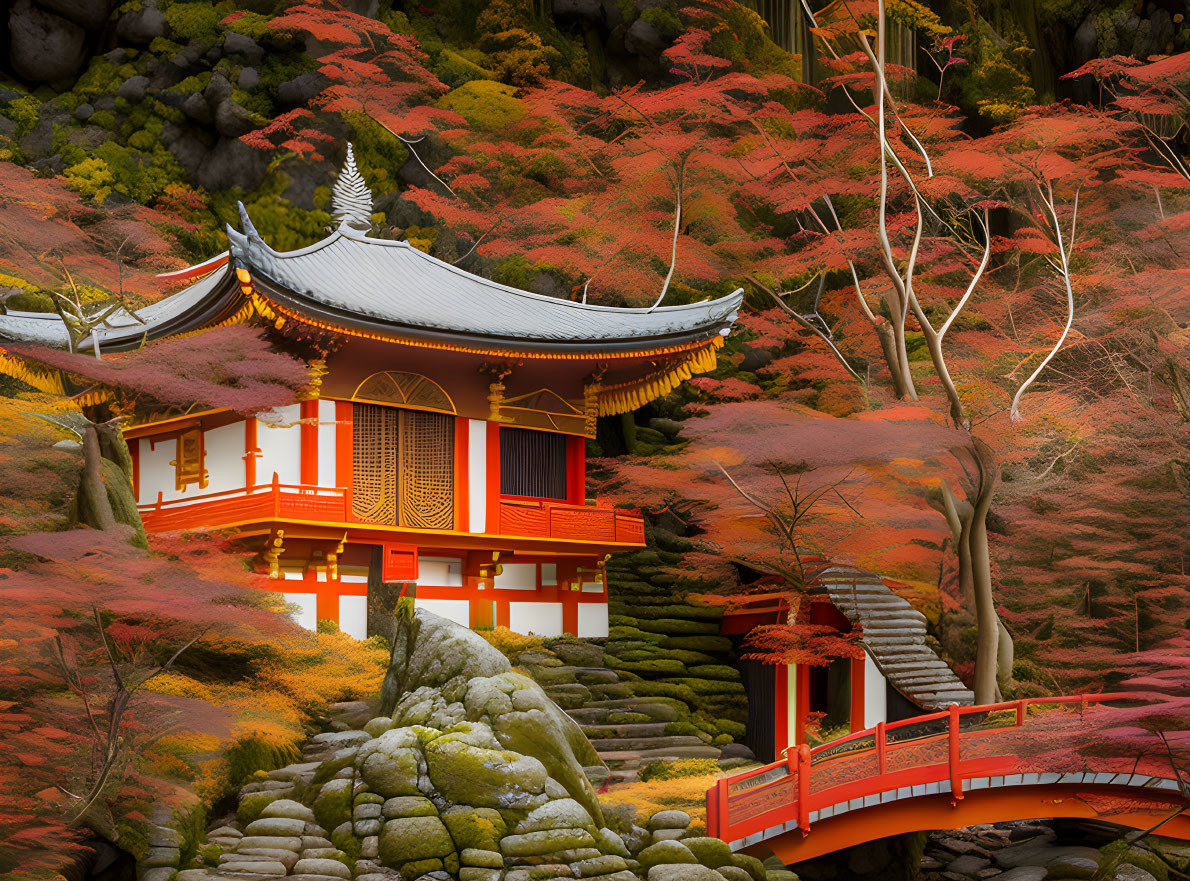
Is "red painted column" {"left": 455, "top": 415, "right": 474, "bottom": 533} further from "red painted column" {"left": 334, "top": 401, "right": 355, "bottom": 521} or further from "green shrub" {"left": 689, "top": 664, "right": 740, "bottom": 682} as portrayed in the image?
"green shrub" {"left": 689, "top": 664, "right": 740, "bottom": 682}

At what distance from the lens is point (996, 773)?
45.0ft

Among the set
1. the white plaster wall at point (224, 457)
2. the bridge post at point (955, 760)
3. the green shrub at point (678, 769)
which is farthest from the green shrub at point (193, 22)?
the bridge post at point (955, 760)

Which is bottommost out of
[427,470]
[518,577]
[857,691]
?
[857,691]

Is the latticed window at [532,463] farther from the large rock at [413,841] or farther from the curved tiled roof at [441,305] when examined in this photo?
the large rock at [413,841]

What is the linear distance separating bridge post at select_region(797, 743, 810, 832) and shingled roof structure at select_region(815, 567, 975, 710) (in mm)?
4899

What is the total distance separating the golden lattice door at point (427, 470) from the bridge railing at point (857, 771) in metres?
7.06

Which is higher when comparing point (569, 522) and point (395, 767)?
point (569, 522)

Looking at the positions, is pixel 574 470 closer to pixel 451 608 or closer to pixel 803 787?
pixel 451 608

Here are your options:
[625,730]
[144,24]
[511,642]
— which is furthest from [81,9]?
[625,730]

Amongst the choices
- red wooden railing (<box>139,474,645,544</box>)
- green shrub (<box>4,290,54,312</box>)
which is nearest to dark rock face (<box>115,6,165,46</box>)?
green shrub (<box>4,290,54,312</box>)

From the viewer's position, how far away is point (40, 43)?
30.2 m

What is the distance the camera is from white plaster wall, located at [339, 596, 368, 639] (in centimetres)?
1783

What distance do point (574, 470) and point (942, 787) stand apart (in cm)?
935

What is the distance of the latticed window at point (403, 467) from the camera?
18.2 m
